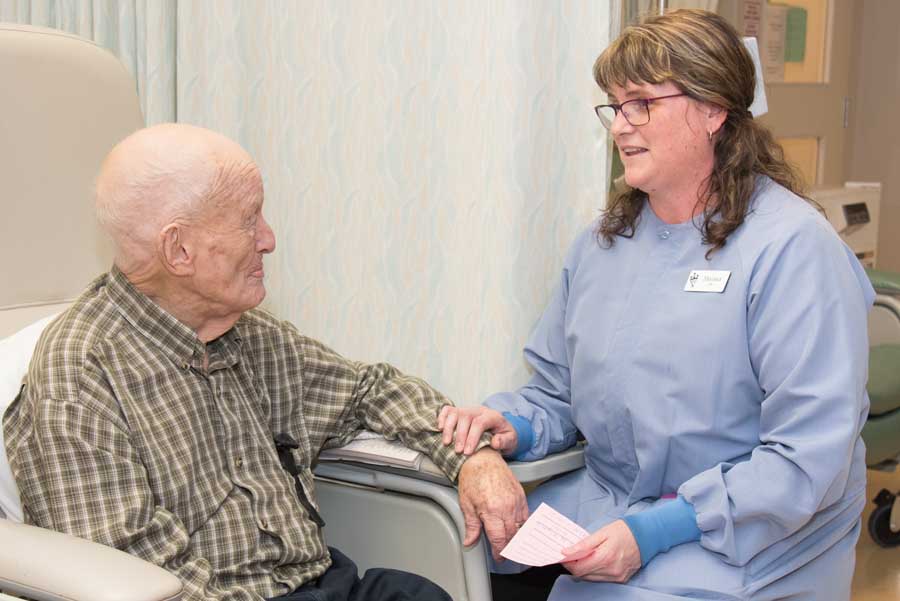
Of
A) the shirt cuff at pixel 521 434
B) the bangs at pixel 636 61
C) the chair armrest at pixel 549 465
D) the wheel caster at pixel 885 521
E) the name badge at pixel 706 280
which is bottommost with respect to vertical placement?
the wheel caster at pixel 885 521

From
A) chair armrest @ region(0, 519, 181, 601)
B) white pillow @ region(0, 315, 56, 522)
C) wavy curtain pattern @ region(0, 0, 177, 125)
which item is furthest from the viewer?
wavy curtain pattern @ region(0, 0, 177, 125)

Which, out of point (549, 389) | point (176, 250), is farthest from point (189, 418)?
point (549, 389)

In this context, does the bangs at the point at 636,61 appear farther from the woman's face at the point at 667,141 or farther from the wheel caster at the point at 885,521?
the wheel caster at the point at 885,521

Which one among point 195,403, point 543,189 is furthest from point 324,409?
point 543,189

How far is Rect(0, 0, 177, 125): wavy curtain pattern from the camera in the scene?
251 centimetres

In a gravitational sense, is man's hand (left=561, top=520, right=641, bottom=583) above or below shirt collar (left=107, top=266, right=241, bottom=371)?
below

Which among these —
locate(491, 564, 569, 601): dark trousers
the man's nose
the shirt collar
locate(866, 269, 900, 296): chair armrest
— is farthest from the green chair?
the shirt collar

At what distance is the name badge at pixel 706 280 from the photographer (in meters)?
1.67

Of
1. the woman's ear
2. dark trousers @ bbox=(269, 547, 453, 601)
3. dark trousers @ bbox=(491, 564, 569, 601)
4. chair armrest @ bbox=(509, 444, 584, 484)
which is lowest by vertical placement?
dark trousers @ bbox=(491, 564, 569, 601)

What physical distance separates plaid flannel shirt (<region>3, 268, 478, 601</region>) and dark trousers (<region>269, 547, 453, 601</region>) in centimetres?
3

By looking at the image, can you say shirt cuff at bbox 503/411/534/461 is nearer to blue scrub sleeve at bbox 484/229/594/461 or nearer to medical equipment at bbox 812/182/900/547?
blue scrub sleeve at bbox 484/229/594/461

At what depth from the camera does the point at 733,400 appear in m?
1.66

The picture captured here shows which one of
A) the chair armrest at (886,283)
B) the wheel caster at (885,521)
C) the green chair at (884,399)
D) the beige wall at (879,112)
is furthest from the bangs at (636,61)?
the beige wall at (879,112)

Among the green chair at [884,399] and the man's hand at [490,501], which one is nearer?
the man's hand at [490,501]
